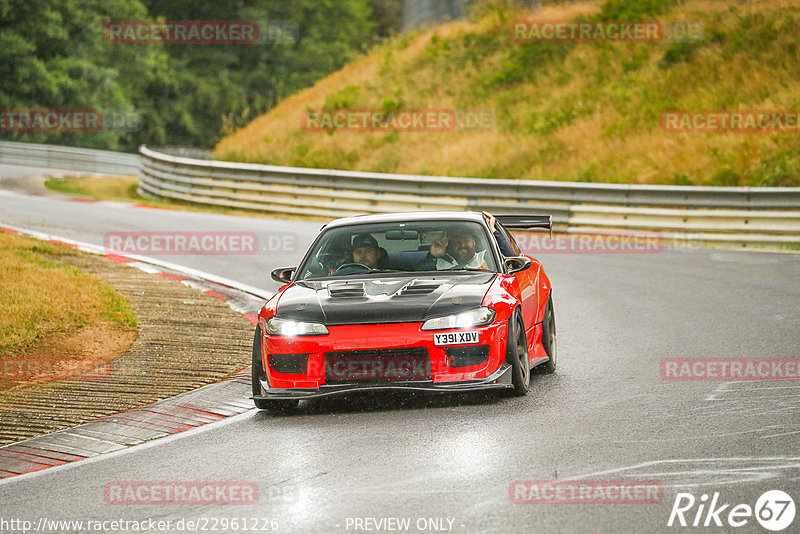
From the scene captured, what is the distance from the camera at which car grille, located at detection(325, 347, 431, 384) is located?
784cm

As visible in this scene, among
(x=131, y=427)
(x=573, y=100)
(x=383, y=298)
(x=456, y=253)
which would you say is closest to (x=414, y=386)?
(x=383, y=298)

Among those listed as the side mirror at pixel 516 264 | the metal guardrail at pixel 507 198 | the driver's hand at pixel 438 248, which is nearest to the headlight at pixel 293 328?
the driver's hand at pixel 438 248

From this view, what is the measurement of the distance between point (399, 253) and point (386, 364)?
1757 mm

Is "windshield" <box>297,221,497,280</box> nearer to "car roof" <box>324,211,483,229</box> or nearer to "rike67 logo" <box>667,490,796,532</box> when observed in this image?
"car roof" <box>324,211,483,229</box>

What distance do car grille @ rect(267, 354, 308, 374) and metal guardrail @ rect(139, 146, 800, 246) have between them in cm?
1345

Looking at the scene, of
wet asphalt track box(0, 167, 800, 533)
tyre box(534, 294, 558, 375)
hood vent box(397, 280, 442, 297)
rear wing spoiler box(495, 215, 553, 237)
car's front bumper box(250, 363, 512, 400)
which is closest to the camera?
wet asphalt track box(0, 167, 800, 533)

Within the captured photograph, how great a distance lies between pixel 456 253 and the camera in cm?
923

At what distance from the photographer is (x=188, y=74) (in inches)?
2324

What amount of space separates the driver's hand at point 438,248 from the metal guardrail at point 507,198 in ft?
38.6

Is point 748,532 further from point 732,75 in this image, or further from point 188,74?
point 188,74

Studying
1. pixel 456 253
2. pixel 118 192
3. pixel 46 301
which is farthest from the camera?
pixel 118 192

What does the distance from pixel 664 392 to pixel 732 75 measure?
2263cm

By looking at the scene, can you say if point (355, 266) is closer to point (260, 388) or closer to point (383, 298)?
point (383, 298)

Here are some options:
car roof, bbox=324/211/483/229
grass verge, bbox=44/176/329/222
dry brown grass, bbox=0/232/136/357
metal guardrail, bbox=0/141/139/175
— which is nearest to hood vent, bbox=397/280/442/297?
car roof, bbox=324/211/483/229
